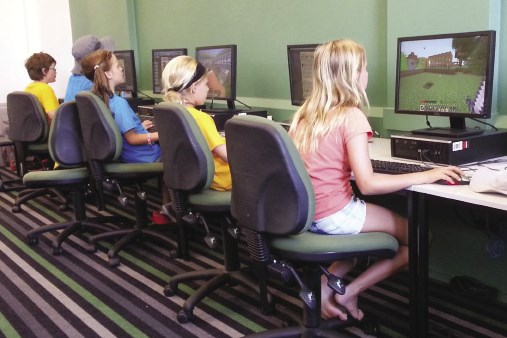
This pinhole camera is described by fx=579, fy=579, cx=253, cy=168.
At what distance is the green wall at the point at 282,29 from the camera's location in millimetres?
2447

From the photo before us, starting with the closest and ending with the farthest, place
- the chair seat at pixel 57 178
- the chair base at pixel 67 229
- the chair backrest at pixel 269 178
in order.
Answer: the chair backrest at pixel 269 178, the chair seat at pixel 57 178, the chair base at pixel 67 229

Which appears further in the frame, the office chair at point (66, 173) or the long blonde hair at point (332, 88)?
the office chair at point (66, 173)

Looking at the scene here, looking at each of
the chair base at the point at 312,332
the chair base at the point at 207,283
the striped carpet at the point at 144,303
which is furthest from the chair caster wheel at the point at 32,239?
the chair base at the point at 312,332

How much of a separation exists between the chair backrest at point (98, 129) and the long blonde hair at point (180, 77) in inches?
17.1

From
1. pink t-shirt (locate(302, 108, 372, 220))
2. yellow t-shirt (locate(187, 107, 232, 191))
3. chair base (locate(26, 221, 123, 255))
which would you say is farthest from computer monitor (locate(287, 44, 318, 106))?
chair base (locate(26, 221, 123, 255))

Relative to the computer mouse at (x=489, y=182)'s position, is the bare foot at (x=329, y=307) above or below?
below

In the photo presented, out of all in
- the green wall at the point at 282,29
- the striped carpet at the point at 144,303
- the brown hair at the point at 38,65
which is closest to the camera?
the striped carpet at the point at 144,303

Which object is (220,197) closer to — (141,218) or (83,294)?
(83,294)

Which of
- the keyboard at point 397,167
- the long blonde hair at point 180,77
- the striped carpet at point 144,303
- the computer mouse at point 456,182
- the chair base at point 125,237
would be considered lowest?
the striped carpet at point 144,303

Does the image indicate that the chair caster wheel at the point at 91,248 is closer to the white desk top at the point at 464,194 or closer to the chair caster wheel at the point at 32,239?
the chair caster wheel at the point at 32,239

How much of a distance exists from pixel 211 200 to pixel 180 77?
0.62 m

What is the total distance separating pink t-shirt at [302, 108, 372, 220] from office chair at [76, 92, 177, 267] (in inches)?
52.3

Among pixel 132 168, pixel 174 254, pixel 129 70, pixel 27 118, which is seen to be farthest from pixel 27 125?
pixel 174 254

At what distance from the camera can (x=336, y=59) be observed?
193 centimetres
